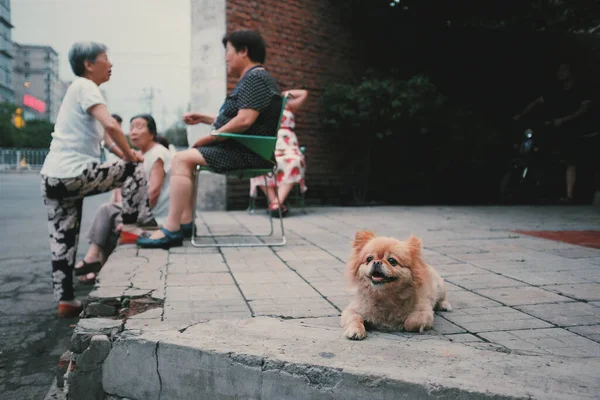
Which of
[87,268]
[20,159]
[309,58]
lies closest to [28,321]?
[87,268]

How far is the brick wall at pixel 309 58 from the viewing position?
8.09 metres

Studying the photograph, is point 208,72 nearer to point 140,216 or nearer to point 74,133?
point 140,216

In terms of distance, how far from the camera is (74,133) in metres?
3.70

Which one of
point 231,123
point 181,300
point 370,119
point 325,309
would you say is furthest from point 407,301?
point 370,119

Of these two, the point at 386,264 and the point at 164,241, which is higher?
the point at 386,264

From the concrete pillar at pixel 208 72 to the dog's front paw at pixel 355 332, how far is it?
19.1ft

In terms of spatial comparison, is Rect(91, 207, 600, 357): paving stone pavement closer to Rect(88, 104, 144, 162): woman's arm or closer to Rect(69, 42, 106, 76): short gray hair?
Rect(88, 104, 144, 162): woman's arm

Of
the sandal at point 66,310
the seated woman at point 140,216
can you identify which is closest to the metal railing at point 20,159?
the seated woman at point 140,216

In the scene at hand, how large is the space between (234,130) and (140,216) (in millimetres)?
1197

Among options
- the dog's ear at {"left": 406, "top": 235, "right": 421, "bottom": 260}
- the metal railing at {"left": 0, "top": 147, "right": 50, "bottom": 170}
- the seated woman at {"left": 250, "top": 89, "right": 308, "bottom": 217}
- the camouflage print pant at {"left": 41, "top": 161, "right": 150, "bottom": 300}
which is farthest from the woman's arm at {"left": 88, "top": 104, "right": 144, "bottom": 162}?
the metal railing at {"left": 0, "top": 147, "right": 50, "bottom": 170}

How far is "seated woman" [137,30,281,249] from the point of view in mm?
4469

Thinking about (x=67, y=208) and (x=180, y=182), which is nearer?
(x=67, y=208)

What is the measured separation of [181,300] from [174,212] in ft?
5.86

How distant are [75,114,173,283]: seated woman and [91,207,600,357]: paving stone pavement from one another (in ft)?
2.11
